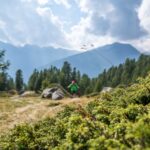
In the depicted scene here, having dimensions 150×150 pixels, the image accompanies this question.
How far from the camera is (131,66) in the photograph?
192 m

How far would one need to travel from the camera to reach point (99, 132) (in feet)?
33.4

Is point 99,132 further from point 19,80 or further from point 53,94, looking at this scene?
point 19,80

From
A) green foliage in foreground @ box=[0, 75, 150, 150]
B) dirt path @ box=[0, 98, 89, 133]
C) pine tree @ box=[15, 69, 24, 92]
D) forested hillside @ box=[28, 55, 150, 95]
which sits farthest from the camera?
pine tree @ box=[15, 69, 24, 92]

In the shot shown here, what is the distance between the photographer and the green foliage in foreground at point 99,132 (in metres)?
7.69

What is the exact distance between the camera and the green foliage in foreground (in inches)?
303

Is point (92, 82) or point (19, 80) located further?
point (92, 82)

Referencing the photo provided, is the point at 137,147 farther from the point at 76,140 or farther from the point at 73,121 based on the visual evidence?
the point at 73,121

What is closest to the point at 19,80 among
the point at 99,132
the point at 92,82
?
the point at 92,82

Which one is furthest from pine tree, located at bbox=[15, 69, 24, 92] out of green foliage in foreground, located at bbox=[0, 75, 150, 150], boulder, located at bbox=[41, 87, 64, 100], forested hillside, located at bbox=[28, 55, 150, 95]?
green foliage in foreground, located at bbox=[0, 75, 150, 150]

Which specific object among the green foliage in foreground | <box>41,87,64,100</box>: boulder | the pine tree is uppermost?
the pine tree

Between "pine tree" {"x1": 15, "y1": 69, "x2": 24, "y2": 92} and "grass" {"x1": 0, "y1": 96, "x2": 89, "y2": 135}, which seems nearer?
"grass" {"x1": 0, "y1": 96, "x2": 89, "y2": 135}

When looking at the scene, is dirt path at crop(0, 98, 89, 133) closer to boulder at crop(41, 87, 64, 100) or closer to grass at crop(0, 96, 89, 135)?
grass at crop(0, 96, 89, 135)

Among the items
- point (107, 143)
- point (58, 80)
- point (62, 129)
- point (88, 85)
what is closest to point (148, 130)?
point (107, 143)

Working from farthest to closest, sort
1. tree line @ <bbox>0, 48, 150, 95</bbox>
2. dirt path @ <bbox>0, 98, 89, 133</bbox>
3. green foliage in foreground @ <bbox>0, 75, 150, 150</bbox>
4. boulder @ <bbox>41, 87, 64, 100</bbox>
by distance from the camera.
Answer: tree line @ <bbox>0, 48, 150, 95</bbox> → boulder @ <bbox>41, 87, 64, 100</bbox> → dirt path @ <bbox>0, 98, 89, 133</bbox> → green foliage in foreground @ <bbox>0, 75, 150, 150</bbox>
